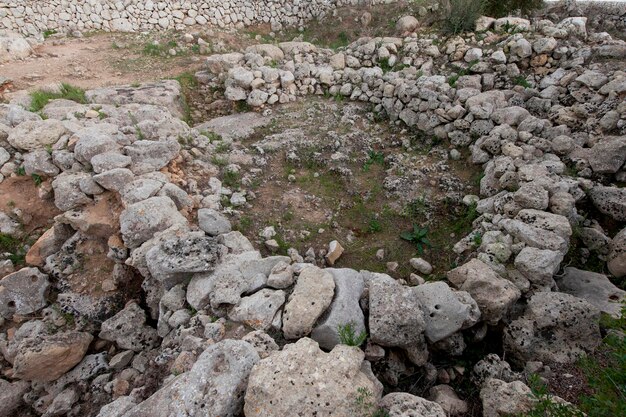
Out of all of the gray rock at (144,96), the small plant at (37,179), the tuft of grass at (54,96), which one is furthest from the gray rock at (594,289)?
the tuft of grass at (54,96)

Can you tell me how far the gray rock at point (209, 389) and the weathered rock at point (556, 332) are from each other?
260 centimetres

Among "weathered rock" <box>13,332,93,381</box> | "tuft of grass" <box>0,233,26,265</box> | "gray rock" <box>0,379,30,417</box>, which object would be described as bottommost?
"gray rock" <box>0,379,30,417</box>

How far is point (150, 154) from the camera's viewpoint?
564 centimetres

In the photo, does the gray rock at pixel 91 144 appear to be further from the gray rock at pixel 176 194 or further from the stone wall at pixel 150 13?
the stone wall at pixel 150 13

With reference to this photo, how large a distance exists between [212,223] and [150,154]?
1.64m

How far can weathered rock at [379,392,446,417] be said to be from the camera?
2666mm

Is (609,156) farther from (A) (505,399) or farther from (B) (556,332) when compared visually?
(A) (505,399)

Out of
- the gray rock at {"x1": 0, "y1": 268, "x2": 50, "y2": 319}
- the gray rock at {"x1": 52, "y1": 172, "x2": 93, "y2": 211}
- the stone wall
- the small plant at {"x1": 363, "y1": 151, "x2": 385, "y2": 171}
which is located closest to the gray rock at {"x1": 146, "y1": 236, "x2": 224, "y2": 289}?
the gray rock at {"x1": 0, "y1": 268, "x2": 50, "y2": 319}

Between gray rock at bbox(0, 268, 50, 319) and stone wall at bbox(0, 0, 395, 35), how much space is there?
10248 mm

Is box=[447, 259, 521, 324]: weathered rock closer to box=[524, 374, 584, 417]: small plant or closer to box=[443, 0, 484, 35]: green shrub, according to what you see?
box=[524, 374, 584, 417]: small plant

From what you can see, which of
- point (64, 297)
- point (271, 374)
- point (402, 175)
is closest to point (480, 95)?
point (402, 175)

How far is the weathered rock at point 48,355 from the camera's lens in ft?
12.6

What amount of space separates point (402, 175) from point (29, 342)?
5.61 m

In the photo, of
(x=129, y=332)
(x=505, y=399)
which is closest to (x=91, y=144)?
(x=129, y=332)
